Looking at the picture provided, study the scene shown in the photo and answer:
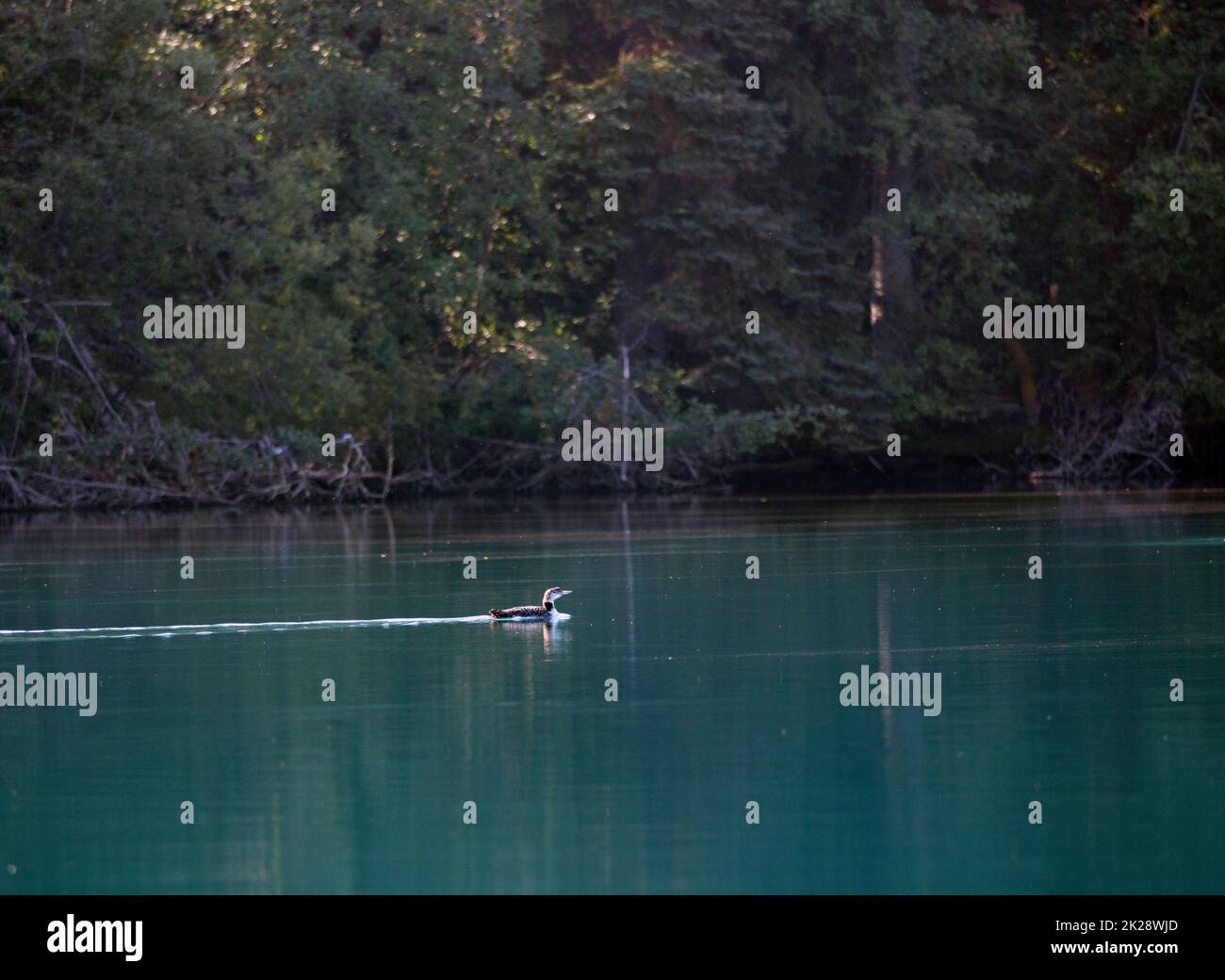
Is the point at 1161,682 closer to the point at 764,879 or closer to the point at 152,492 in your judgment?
the point at 764,879

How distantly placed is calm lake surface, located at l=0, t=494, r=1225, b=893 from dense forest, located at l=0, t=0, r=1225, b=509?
1362cm

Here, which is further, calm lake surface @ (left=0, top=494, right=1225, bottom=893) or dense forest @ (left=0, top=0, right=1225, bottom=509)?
dense forest @ (left=0, top=0, right=1225, bottom=509)

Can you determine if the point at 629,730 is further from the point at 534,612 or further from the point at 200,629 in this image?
the point at 200,629

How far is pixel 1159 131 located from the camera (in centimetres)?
4531

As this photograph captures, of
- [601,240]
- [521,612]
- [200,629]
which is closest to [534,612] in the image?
[521,612]

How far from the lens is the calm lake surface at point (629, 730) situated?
9.11 metres

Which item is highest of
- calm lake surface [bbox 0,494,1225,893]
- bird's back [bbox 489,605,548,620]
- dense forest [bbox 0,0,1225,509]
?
dense forest [bbox 0,0,1225,509]

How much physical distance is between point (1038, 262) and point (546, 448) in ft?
44.3

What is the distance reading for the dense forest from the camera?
36.2 metres

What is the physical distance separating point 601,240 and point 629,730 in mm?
33640

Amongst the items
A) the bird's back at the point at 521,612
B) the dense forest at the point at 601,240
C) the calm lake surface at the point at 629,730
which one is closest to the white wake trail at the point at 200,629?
the calm lake surface at the point at 629,730

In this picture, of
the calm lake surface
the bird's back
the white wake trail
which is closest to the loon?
the bird's back

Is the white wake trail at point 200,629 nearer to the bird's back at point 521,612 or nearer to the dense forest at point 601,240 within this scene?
the bird's back at point 521,612

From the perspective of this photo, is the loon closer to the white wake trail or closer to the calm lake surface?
the calm lake surface
